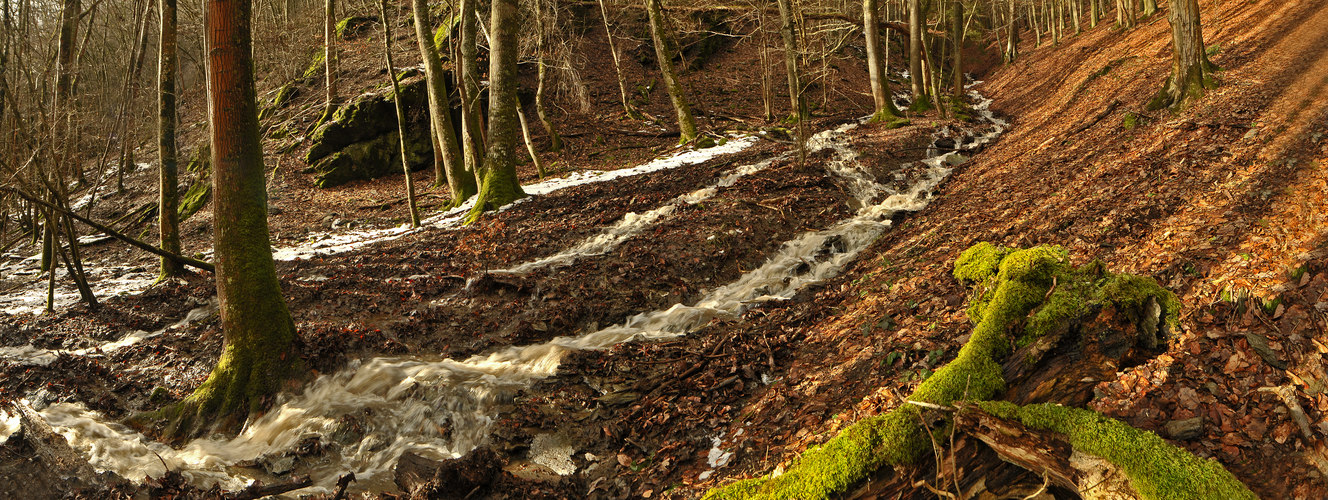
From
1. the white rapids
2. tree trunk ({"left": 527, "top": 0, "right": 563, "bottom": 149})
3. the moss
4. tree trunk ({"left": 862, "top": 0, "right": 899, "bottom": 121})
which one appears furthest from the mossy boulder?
the moss

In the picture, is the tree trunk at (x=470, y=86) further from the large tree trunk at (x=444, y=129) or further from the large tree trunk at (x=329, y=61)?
the large tree trunk at (x=329, y=61)

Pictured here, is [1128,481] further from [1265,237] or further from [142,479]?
[142,479]

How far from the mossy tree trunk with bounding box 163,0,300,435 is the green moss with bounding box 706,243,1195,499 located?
17.2 feet

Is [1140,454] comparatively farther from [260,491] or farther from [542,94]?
[542,94]

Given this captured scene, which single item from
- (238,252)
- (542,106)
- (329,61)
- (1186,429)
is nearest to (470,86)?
(542,106)

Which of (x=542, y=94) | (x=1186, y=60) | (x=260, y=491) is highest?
(x=542, y=94)

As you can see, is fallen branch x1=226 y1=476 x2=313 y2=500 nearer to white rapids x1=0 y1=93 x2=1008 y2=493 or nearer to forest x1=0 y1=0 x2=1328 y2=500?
forest x1=0 y1=0 x2=1328 y2=500

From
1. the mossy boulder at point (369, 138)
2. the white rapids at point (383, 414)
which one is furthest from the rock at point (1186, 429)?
the mossy boulder at point (369, 138)

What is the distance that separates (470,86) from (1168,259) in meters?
14.1

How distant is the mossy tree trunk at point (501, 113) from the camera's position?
12984 millimetres

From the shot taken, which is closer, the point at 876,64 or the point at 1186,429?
the point at 1186,429

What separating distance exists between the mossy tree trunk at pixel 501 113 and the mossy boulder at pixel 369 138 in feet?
24.7

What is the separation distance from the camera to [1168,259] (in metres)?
5.00

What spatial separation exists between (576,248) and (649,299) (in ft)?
8.42
